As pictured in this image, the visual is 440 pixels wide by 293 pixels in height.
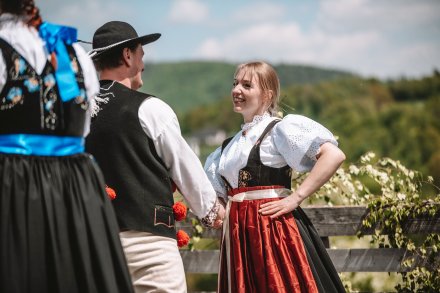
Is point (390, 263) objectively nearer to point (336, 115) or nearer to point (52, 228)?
point (52, 228)

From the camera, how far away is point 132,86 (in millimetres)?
3008

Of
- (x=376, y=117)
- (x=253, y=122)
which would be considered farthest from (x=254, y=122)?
(x=376, y=117)

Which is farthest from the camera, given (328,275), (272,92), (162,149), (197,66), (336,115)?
(197,66)

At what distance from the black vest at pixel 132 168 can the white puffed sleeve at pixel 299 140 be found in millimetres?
774

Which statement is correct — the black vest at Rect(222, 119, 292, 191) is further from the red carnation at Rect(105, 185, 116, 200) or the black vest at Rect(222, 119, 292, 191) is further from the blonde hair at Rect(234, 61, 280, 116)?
the red carnation at Rect(105, 185, 116, 200)

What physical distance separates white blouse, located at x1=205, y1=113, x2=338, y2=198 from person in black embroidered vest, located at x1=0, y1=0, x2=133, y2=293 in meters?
1.30

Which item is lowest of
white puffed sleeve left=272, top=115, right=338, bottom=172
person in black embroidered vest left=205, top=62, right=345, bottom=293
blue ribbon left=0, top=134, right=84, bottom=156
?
person in black embroidered vest left=205, top=62, right=345, bottom=293

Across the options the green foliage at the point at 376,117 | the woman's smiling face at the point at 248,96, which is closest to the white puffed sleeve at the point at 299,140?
the woman's smiling face at the point at 248,96

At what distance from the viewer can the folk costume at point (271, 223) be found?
325cm

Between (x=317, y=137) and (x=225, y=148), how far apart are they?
582 millimetres

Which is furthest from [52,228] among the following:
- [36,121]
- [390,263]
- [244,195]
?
[390,263]

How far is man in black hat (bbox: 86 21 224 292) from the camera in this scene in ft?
8.92

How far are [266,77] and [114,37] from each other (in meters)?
0.99

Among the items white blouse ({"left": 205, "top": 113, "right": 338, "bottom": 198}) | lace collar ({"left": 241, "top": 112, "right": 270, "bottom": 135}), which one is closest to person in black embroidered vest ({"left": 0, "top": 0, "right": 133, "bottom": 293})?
white blouse ({"left": 205, "top": 113, "right": 338, "bottom": 198})
